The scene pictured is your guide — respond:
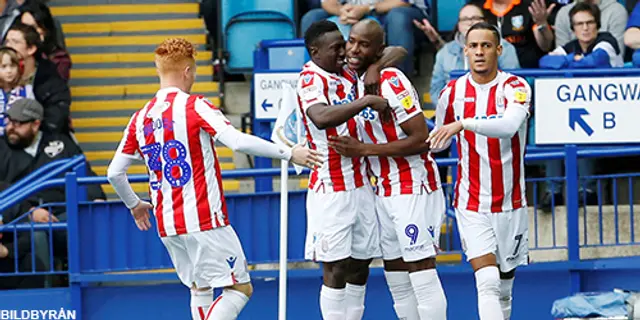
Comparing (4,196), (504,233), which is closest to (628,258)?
(504,233)

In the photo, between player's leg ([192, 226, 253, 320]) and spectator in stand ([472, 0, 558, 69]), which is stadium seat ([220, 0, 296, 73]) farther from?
player's leg ([192, 226, 253, 320])

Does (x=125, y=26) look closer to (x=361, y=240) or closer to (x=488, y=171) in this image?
(x=361, y=240)

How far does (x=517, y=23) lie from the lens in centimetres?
1361

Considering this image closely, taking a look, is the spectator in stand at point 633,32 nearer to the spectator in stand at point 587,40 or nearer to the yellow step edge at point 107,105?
the spectator in stand at point 587,40

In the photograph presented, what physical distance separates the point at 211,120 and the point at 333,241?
125 centimetres

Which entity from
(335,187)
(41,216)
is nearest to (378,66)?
(335,187)

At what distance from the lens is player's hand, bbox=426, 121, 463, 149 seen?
9.12 m

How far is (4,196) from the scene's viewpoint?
12195 millimetres

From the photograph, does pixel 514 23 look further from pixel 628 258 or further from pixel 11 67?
pixel 11 67

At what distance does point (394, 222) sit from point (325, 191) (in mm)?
492

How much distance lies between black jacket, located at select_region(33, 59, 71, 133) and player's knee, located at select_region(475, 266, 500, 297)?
5.22m

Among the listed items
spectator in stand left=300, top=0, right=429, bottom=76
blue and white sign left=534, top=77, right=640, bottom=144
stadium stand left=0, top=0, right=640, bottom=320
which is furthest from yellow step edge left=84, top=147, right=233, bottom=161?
blue and white sign left=534, top=77, right=640, bottom=144

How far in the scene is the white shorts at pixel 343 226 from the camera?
956 centimetres

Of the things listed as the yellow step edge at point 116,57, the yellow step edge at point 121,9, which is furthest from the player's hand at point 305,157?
the yellow step edge at point 121,9
